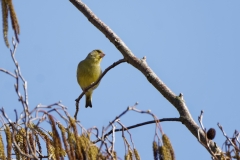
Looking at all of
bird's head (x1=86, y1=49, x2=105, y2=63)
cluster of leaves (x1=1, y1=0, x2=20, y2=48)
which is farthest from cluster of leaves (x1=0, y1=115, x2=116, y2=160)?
bird's head (x1=86, y1=49, x2=105, y2=63)

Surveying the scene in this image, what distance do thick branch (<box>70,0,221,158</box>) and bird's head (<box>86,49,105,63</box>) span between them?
4.93 meters

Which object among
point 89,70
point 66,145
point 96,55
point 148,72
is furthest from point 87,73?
point 66,145

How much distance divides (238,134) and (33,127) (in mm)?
1080

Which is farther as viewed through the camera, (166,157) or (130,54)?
(130,54)

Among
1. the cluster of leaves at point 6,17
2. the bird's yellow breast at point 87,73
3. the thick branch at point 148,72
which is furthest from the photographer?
the bird's yellow breast at point 87,73

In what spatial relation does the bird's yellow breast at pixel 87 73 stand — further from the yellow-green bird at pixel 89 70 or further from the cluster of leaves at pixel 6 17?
the cluster of leaves at pixel 6 17

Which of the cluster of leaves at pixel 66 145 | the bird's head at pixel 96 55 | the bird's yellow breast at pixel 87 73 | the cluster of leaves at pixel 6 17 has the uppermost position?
the bird's head at pixel 96 55

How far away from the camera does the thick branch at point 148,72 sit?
9.02ft

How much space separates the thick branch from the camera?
2.75 meters

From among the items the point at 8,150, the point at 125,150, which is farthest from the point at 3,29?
the point at 125,150

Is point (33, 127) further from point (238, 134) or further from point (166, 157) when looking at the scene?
point (238, 134)

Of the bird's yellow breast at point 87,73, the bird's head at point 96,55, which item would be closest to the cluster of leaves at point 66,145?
the bird's yellow breast at point 87,73

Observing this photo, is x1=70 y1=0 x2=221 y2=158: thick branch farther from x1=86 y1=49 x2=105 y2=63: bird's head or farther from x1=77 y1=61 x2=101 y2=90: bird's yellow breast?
x1=86 y1=49 x2=105 y2=63: bird's head

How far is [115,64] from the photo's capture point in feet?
10.2
